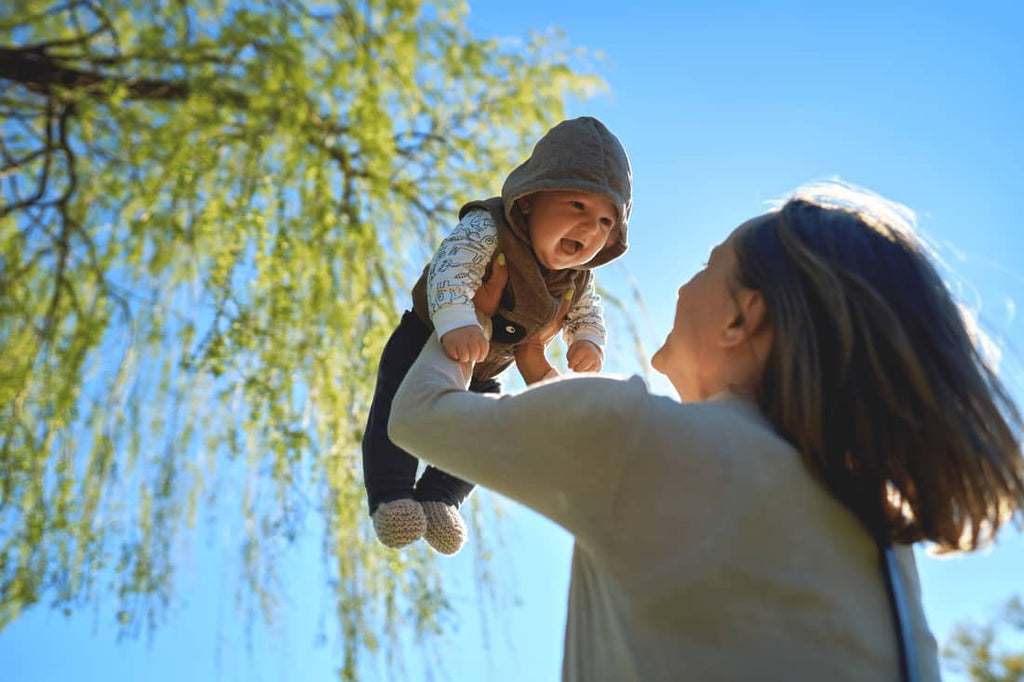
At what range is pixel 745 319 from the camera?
1.19m

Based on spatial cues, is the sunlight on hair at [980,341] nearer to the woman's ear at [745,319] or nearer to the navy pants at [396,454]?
the woman's ear at [745,319]

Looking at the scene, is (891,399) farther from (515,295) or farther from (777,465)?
(515,295)

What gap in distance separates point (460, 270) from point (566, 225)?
0.70ft

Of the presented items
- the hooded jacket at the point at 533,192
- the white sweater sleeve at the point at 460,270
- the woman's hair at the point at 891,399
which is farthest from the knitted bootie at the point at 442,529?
the woman's hair at the point at 891,399

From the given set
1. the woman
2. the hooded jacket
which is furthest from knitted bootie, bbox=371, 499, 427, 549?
the woman

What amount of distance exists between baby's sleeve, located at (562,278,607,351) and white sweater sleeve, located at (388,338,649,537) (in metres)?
0.73

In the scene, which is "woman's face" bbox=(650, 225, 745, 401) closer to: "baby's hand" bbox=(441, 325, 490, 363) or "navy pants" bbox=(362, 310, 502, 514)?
"baby's hand" bbox=(441, 325, 490, 363)

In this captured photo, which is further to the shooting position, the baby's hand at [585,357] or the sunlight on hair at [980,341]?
the baby's hand at [585,357]

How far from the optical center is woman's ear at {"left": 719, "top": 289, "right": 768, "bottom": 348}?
3.85ft

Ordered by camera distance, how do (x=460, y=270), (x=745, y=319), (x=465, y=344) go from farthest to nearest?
(x=460, y=270), (x=465, y=344), (x=745, y=319)

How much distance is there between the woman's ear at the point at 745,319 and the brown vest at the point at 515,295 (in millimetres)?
476

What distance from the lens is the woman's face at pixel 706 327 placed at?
1214mm

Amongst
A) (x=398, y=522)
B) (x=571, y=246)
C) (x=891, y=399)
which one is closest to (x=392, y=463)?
(x=398, y=522)

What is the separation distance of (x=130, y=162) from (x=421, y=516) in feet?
8.49
